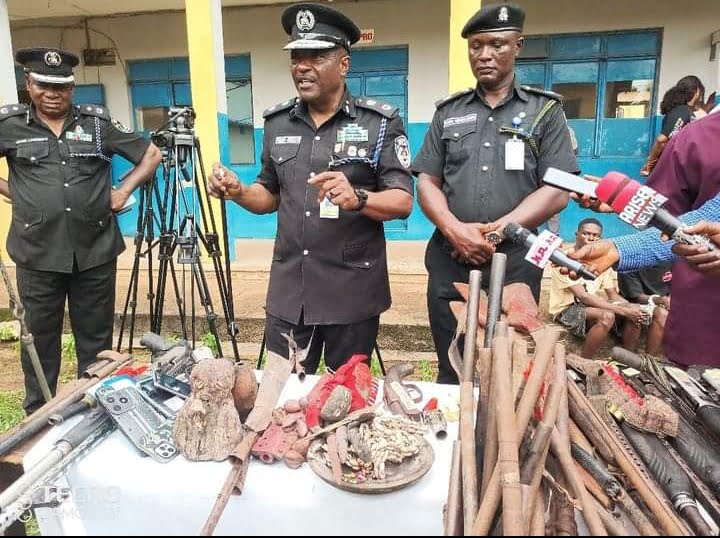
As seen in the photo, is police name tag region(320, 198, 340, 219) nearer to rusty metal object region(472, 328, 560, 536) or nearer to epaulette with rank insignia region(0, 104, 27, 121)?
rusty metal object region(472, 328, 560, 536)

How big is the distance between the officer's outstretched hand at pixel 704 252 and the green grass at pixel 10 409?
3.61m

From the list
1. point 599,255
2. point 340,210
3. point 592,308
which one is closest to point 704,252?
point 599,255

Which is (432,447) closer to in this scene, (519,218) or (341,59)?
(519,218)

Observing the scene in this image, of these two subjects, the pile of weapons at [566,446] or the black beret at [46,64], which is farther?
the black beret at [46,64]

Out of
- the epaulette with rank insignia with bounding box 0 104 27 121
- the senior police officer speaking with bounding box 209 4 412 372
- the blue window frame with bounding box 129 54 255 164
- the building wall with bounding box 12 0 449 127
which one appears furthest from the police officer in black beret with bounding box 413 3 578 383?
the blue window frame with bounding box 129 54 255 164

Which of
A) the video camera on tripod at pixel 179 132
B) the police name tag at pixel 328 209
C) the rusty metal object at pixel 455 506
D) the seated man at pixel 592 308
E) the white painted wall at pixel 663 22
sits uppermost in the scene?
the white painted wall at pixel 663 22

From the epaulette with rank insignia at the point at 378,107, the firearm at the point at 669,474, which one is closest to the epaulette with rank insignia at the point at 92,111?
the epaulette with rank insignia at the point at 378,107

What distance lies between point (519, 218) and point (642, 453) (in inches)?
44.4

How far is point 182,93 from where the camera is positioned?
24.2 feet

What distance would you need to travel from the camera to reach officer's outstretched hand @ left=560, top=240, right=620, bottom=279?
1.71m

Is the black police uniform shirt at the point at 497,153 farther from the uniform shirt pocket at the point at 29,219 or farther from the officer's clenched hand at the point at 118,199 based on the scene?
the uniform shirt pocket at the point at 29,219

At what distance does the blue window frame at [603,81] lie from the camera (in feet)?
20.7

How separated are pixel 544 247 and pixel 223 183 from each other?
4.09ft

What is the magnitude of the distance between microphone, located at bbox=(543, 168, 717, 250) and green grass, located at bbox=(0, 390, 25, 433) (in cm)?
342
